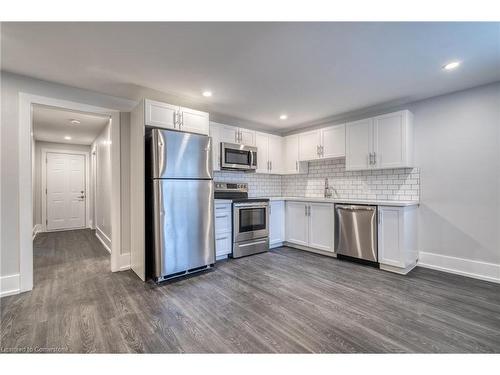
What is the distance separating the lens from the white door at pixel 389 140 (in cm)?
332

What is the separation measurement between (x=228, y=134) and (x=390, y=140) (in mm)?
2512

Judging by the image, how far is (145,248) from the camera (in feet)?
9.41

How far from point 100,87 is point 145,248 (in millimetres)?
2027

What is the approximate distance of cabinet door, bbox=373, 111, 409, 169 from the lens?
331 cm

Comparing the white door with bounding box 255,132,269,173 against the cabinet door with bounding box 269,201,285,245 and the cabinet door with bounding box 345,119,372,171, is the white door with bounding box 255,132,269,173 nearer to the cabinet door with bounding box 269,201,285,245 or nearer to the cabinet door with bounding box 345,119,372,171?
the cabinet door with bounding box 269,201,285,245

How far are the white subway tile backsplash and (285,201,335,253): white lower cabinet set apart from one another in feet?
2.12

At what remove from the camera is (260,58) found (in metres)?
2.21

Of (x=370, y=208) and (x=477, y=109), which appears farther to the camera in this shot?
(x=370, y=208)

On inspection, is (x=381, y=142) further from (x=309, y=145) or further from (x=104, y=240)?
(x=104, y=240)

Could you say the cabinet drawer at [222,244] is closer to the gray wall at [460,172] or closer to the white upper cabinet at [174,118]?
the white upper cabinet at [174,118]

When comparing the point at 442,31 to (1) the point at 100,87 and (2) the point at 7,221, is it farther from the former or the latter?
(2) the point at 7,221

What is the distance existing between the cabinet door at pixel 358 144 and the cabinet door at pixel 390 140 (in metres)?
0.10
